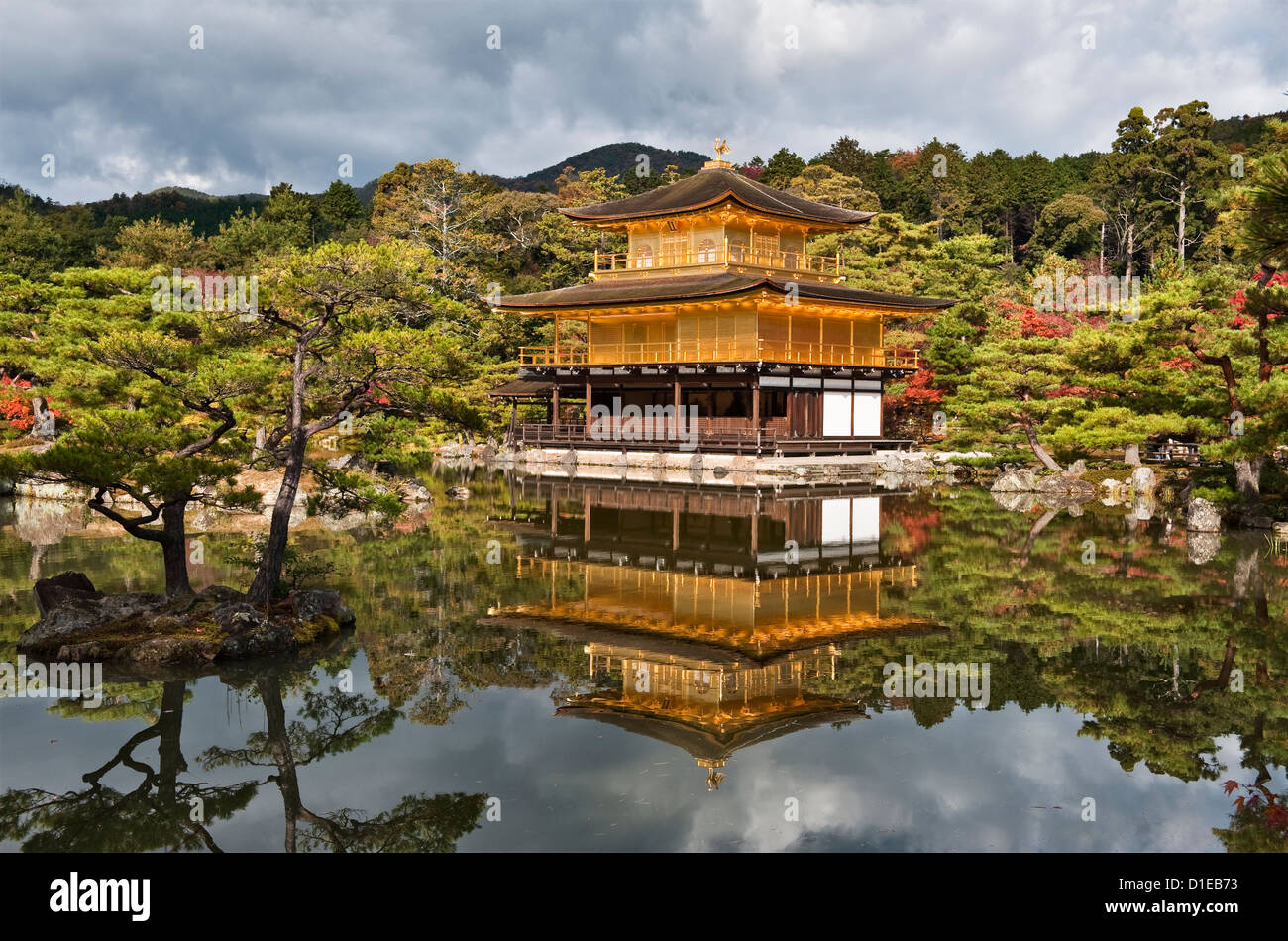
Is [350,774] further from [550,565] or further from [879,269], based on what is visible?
[879,269]

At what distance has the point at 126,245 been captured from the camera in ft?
164

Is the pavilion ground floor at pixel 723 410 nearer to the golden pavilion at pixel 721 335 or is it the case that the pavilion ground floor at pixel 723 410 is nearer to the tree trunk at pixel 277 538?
the golden pavilion at pixel 721 335

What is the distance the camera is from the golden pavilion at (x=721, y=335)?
37.2 metres

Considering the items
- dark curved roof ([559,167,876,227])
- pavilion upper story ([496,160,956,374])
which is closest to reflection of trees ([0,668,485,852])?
pavilion upper story ([496,160,956,374])

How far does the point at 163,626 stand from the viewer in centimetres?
1138

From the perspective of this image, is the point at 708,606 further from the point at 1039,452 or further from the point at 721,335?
the point at 721,335

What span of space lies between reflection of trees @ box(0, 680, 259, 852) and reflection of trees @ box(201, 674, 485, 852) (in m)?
0.40

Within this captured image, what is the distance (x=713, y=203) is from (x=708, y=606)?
90.2 ft

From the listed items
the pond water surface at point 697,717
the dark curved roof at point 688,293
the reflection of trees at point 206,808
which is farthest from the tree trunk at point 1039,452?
the reflection of trees at point 206,808

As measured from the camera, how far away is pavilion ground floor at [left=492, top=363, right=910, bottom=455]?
3656 centimetres

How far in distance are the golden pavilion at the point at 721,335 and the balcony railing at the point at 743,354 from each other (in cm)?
7

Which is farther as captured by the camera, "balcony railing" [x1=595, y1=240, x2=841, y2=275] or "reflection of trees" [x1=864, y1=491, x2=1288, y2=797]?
"balcony railing" [x1=595, y1=240, x2=841, y2=275]

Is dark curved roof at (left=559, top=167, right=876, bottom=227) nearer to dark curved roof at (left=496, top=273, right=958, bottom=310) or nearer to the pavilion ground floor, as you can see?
dark curved roof at (left=496, top=273, right=958, bottom=310)
